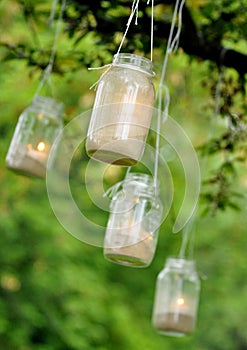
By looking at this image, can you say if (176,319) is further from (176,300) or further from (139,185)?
(139,185)

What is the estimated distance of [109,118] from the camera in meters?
1.93

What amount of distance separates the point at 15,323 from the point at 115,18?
4477mm

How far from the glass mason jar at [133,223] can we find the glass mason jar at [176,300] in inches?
33.2

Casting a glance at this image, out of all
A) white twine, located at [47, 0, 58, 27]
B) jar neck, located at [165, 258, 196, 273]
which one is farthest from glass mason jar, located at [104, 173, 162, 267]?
jar neck, located at [165, 258, 196, 273]

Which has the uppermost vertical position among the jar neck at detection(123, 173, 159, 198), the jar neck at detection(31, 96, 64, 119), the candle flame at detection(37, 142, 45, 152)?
the jar neck at detection(31, 96, 64, 119)

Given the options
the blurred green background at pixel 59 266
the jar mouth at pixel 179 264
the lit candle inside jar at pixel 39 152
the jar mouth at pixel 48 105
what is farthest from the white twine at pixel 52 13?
the blurred green background at pixel 59 266

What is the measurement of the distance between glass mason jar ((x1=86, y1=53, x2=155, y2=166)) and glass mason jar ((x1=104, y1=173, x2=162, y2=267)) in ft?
1.71

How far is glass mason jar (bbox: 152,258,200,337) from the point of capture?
11.0 feet

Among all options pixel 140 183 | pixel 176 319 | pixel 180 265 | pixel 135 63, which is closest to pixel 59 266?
pixel 180 265

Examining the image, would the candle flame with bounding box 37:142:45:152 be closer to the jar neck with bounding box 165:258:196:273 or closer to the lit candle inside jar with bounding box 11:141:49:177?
the lit candle inside jar with bounding box 11:141:49:177

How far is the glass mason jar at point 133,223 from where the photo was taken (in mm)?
2461

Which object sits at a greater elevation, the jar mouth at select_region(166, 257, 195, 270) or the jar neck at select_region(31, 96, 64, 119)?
the jar neck at select_region(31, 96, 64, 119)

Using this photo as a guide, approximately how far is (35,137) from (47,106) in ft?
0.42

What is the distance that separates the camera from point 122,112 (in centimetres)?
194
